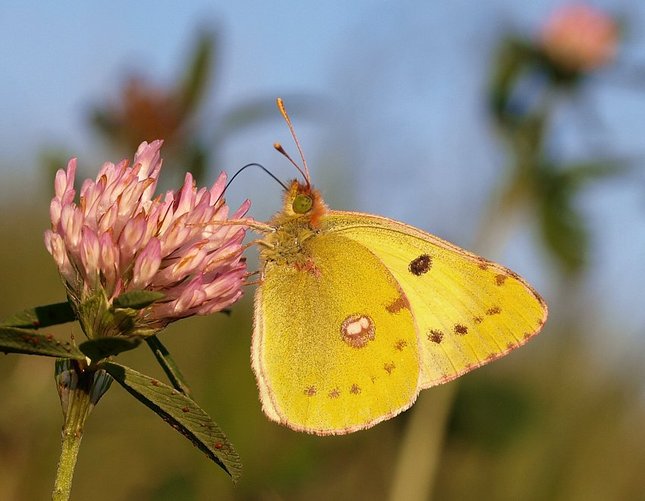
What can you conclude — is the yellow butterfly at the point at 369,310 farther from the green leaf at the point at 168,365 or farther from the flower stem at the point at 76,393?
the flower stem at the point at 76,393

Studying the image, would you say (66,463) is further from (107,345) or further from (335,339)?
(335,339)

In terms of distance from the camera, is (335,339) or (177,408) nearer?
(177,408)

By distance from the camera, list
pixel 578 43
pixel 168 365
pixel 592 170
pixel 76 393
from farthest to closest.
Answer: pixel 578 43 < pixel 592 170 < pixel 168 365 < pixel 76 393

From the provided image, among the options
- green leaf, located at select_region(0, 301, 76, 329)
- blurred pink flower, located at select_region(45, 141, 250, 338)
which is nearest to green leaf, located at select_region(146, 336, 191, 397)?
blurred pink flower, located at select_region(45, 141, 250, 338)

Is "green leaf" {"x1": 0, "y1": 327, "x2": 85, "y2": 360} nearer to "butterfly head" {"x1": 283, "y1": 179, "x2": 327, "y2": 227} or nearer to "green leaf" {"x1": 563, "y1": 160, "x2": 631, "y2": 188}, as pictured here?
"butterfly head" {"x1": 283, "y1": 179, "x2": 327, "y2": 227}

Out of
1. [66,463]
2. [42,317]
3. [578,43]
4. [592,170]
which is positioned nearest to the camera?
[66,463]

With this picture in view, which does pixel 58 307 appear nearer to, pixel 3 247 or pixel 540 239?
A: pixel 540 239

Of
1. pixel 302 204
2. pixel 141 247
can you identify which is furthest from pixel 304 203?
pixel 141 247
